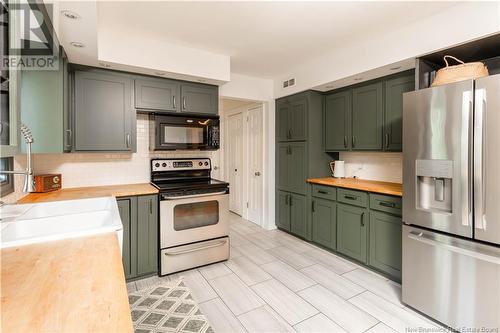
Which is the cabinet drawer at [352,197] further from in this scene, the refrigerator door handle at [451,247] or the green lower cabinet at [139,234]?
the green lower cabinet at [139,234]

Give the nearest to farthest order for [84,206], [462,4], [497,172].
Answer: [497,172] → [462,4] → [84,206]

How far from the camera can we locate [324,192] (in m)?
3.35

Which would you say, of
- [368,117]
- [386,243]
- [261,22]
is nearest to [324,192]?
[386,243]

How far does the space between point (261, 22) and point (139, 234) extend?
7.85ft

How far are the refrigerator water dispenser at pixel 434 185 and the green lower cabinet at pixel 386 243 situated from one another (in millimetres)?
531

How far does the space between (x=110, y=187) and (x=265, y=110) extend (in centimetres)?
255

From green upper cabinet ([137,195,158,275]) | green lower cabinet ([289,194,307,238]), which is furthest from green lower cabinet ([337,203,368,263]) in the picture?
green upper cabinet ([137,195,158,275])

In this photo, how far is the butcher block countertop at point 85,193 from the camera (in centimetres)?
224

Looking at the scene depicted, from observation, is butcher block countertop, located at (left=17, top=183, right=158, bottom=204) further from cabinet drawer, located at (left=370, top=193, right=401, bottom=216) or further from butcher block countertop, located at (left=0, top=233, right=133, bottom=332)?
cabinet drawer, located at (left=370, top=193, right=401, bottom=216)

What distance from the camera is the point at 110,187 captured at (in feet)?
9.57

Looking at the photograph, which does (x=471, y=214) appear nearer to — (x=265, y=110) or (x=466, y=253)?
(x=466, y=253)

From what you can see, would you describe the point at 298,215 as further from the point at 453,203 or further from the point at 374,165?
the point at 453,203

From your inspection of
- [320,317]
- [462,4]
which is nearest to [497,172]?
[462,4]

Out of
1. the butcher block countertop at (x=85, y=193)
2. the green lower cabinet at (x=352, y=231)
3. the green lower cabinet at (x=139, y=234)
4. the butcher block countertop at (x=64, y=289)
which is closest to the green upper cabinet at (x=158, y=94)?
the butcher block countertop at (x=85, y=193)
